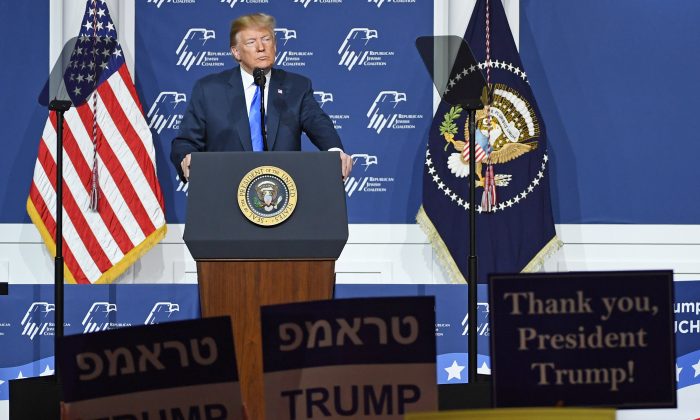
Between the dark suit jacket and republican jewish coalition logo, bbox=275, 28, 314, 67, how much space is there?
1.82m

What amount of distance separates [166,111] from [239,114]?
1952 mm

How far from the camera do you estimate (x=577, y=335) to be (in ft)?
6.23

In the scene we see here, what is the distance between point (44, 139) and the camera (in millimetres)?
5898

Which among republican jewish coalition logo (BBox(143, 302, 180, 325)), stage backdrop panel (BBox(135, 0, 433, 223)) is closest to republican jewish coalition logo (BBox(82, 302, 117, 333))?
republican jewish coalition logo (BBox(143, 302, 180, 325))

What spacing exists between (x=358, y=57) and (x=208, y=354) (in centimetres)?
461

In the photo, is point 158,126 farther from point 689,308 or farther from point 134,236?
point 689,308

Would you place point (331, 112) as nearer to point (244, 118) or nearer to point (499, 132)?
point (499, 132)

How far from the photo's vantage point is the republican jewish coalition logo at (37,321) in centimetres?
568

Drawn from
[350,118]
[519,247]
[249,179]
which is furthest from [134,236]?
[249,179]

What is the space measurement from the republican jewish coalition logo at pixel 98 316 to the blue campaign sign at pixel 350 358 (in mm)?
4067

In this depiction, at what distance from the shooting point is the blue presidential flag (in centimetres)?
590

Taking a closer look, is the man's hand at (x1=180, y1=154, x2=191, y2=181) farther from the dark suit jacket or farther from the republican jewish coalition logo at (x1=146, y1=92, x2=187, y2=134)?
the republican jewish coalition logo at (x1=146, y1=92, x2=187, y2=134)

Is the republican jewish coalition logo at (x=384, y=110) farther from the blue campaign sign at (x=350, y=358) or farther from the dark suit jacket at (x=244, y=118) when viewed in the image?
the blue campaign sign at (x=350, y=358)

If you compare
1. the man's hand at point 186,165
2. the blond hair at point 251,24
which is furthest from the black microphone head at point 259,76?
the blond hair at point 251,24
